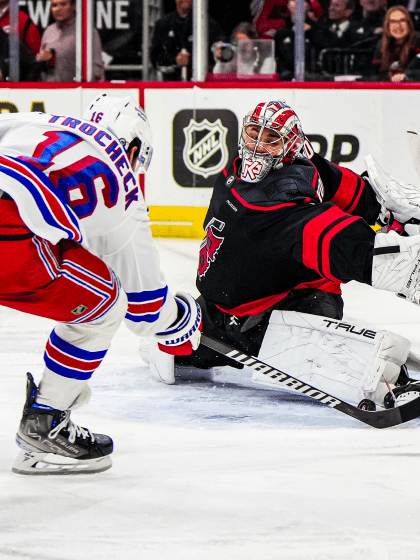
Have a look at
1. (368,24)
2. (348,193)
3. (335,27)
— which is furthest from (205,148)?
(348,193)

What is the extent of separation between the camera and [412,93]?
5.21m

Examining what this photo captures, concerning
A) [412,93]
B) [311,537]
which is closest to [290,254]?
[311,537]

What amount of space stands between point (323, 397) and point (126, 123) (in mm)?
898

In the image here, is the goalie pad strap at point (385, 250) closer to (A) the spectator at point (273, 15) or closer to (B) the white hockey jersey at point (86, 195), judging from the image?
(B) the white hockey jersey at point (86, 195)

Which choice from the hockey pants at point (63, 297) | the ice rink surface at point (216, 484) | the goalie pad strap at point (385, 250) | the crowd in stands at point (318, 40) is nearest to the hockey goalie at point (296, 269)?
the goalie pad strap at point (385, 250)

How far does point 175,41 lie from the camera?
18.3ft

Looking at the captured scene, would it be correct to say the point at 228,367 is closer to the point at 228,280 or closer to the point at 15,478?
the point at 228,280

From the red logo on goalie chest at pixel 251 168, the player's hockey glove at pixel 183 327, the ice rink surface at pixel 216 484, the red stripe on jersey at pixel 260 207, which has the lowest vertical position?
the ice rink surface at pixel 216 484

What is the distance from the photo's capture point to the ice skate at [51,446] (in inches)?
70.7

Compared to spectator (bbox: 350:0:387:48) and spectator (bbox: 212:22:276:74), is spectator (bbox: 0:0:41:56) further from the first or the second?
spectator (bbox: 350:0:387:48)

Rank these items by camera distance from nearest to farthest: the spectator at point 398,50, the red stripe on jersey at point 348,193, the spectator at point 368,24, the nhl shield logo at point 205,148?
the red stripe on jersey at point 348,193
the spectator at point 398,50
the nhl shield logo at point 205,148
the spectator at point 368,24

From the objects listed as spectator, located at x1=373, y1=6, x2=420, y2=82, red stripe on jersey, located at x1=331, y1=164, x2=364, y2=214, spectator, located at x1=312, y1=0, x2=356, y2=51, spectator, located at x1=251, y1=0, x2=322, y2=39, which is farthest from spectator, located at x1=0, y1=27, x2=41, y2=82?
red stripe on jersey, located at x1=331, y1=164, x2=364, y2=214

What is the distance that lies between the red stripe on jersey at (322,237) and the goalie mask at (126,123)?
0.49 meters

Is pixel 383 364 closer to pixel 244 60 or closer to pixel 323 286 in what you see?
pixel 323 286
